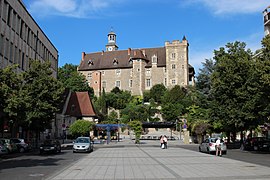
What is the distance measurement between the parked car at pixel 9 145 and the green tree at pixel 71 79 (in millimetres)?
67227

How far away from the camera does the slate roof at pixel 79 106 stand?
7881 cm

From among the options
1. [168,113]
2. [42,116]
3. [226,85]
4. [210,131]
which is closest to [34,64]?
[42,116]

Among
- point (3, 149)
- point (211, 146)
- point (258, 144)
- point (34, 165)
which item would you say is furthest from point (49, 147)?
point (258, 144)

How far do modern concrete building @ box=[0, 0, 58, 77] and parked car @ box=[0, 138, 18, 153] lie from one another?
29.6 feet

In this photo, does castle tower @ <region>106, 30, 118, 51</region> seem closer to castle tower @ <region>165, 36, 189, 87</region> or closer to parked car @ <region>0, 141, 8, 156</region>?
castle tower @ <region>165, 36, 189, 87</region>

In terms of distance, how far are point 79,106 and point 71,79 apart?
2509 centimetres

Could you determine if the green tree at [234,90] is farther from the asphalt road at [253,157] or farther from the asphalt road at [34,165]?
the asphalt road at [34,165]

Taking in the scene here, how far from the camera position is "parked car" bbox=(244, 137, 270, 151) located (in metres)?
34.5

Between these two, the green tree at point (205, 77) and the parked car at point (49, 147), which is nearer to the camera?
the parked car at point (49, 147)

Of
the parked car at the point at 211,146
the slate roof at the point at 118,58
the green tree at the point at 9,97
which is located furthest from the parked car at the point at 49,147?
the slate roof at the point at 118,58

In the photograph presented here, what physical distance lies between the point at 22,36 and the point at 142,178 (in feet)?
119

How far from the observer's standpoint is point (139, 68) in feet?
386

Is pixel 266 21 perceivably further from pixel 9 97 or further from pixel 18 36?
pixel 9 97

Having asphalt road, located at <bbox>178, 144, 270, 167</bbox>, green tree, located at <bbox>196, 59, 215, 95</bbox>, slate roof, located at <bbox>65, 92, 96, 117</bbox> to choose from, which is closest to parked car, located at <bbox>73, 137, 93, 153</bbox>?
asphalt road, located at <bbox>178, 144, 270, 167</bbox>
